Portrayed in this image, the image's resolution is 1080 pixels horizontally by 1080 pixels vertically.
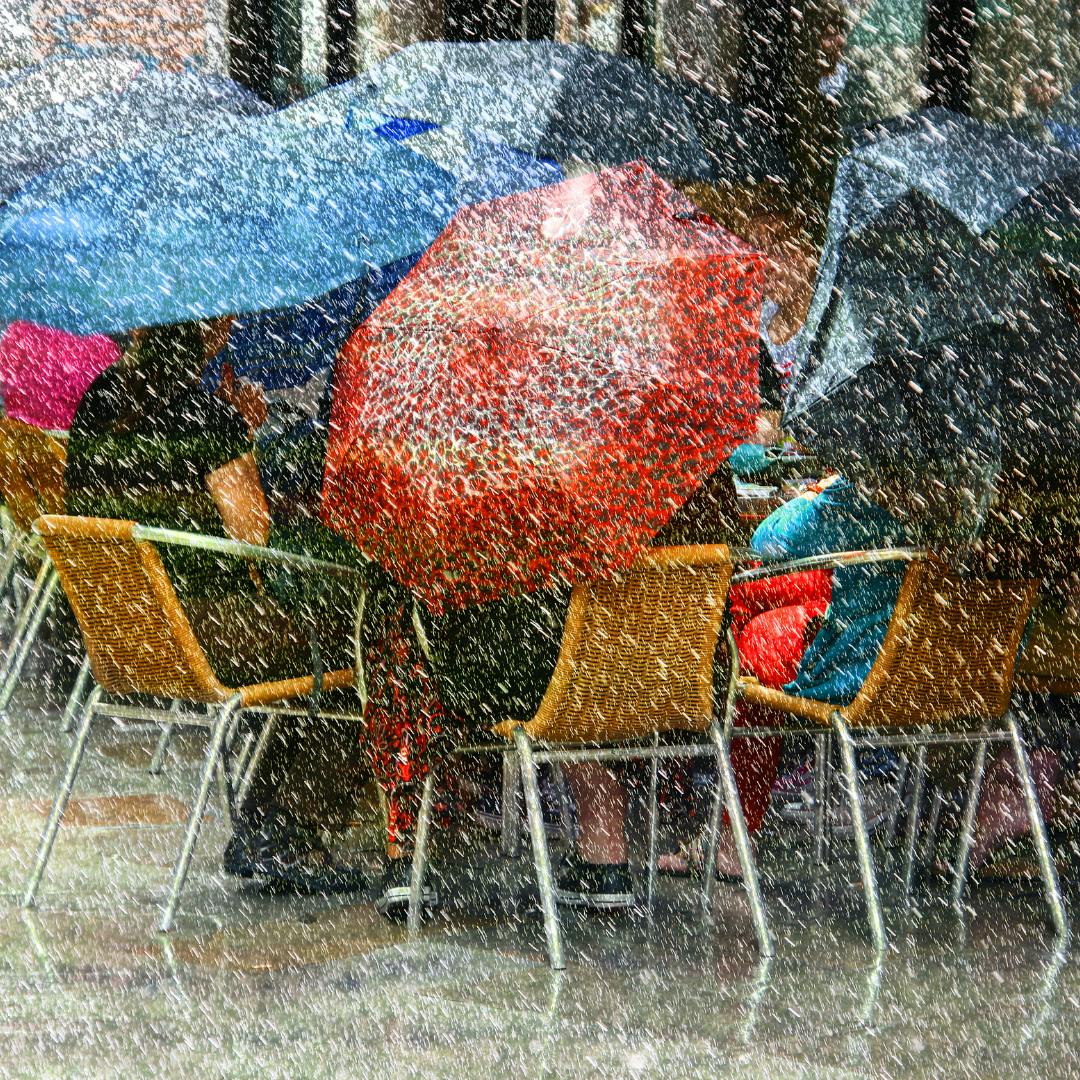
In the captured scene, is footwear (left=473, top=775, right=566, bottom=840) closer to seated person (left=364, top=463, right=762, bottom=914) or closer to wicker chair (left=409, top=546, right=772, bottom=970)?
seated person (left=364, top=463, right=762, bottom=914)

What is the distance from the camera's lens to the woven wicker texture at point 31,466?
7.58 m

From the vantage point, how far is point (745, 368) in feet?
14.1

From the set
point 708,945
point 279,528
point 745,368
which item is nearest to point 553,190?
point 745,368

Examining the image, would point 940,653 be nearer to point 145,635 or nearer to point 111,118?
point 145,635

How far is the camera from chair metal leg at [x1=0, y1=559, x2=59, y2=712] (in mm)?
7922

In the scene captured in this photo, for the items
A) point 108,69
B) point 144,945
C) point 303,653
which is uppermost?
point 108,69

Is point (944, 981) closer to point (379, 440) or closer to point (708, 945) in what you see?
point (708, 945)

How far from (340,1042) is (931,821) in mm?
2510

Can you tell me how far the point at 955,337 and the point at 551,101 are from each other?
6.26 feet

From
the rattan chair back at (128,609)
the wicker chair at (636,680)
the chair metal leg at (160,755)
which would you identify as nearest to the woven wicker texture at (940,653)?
the wicker chair at (636,680)

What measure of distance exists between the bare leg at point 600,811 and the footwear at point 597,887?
3 centimetres

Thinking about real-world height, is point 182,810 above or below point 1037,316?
below

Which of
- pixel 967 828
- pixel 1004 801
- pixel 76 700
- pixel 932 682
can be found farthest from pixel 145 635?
pixel 76 700

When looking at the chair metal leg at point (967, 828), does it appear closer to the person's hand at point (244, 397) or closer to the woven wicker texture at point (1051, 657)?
the woven wicker texture at point (1051, 657)
